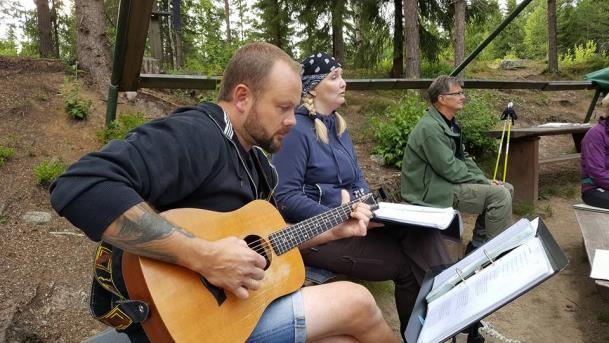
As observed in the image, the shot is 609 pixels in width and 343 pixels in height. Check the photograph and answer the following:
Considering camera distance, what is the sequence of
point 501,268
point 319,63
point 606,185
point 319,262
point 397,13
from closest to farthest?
point 501,268
point 319,262
point 319,63
point 606,185
point 397,13

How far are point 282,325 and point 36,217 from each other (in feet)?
9.01

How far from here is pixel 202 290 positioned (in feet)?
4.82

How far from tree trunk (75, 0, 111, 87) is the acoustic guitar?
15.5 ft

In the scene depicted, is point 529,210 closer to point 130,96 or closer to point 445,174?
point 445,174

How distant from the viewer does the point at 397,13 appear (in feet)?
38.2

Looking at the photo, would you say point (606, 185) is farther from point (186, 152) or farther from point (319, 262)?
point (186, 152)

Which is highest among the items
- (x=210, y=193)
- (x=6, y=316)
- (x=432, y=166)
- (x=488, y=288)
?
(x=210, y=193)

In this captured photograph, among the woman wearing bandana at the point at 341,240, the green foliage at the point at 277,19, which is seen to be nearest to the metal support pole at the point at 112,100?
the woman wearing bandana at the point at 341,240

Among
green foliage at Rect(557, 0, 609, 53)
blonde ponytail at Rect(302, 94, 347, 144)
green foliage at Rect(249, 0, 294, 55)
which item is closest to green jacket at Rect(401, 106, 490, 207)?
blonde ponytail at Rect(302, 94, 347, 144)

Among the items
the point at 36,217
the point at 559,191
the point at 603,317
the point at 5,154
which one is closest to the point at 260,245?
the point at 36,217

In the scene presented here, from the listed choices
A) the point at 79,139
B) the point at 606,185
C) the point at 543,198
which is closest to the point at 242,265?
the point at 79,139

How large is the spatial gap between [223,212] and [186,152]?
0.31 m

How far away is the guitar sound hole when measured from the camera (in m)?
1.75

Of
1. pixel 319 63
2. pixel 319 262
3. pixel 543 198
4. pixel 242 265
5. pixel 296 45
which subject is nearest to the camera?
pixel 242 265
